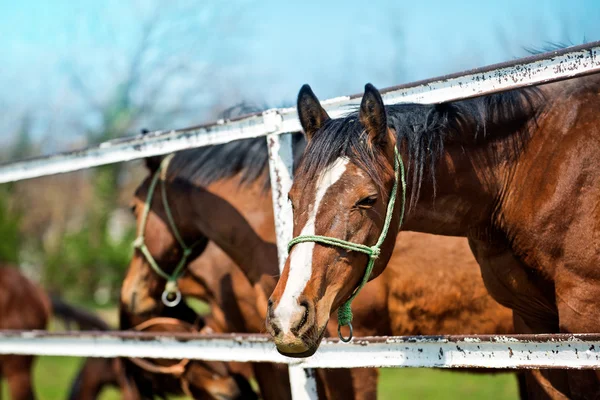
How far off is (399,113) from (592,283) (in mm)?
887

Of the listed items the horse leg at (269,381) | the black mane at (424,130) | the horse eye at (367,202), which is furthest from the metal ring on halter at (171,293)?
the horse eye at (367,202)

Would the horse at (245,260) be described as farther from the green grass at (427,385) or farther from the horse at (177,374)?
the green grass at (427,385)

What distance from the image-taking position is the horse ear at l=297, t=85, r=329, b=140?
2557 millimetres

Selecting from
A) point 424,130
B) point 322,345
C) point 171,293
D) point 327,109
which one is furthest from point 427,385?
point 424,130

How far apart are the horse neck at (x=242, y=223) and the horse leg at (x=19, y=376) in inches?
186

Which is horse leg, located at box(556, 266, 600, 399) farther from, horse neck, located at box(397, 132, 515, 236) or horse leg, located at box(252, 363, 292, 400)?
horse leg, located at box(252, 363, 292, 400)

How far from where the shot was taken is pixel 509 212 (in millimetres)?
2656

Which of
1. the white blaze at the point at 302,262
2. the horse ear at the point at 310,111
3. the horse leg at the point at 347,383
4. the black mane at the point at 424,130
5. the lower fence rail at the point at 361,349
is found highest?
the horse ear at the point at 310,111

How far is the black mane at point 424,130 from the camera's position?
2.38 m

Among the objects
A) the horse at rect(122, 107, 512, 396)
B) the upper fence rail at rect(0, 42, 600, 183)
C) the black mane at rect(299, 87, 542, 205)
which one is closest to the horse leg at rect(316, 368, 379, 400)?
the horse at rect(122, 107, 512, 396)

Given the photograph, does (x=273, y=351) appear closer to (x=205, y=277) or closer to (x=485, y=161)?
(x=485, y=161)

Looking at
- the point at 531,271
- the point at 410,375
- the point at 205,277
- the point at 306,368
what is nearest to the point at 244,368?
the point at 205,277

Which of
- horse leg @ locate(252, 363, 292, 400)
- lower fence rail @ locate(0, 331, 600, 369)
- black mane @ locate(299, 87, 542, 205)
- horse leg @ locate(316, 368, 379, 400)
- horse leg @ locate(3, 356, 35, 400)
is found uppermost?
black mane @ locate(299, 87, 542, 205)

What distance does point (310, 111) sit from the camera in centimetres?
257
